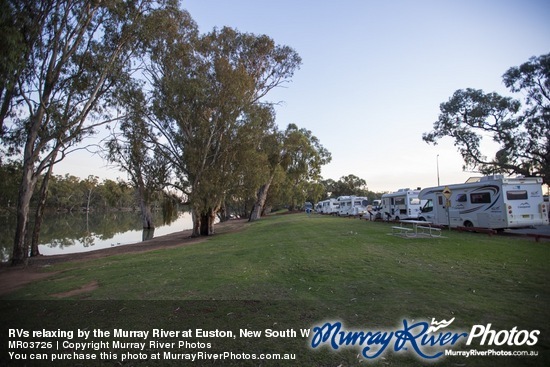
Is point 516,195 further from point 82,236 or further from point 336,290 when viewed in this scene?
point 82,236

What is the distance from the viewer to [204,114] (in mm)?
22125

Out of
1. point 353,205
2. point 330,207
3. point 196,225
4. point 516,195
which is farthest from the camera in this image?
point 330,207

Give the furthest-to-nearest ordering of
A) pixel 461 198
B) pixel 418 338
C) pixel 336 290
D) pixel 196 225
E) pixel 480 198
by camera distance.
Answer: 1. pixel 196 225
2. pixel 461 198
3. pixel 480 198
4. pixel 336 290
5. pixel 418 338

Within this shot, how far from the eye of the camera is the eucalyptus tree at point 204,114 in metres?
20.8

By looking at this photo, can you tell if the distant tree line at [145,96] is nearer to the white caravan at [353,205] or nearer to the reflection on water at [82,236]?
the reflection on water at [82,236]

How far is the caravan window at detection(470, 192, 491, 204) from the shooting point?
56.4 ft

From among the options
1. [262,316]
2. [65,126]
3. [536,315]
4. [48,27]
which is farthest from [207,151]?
[536,315]

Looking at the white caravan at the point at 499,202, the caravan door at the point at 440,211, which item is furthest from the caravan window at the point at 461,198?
the caravan door at the point at 440,211

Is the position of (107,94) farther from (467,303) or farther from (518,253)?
(518,253)

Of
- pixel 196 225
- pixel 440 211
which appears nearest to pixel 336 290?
pixel 440 211

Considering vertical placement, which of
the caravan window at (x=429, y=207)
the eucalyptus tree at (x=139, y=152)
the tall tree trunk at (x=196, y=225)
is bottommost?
the tall tree trunk at (x=196, y=225)

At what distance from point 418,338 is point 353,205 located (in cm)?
3496

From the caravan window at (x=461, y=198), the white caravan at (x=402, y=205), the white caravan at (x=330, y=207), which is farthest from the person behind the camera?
the white caravan at (x=330, y=207)

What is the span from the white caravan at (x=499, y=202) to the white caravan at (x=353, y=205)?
18.0 metres
